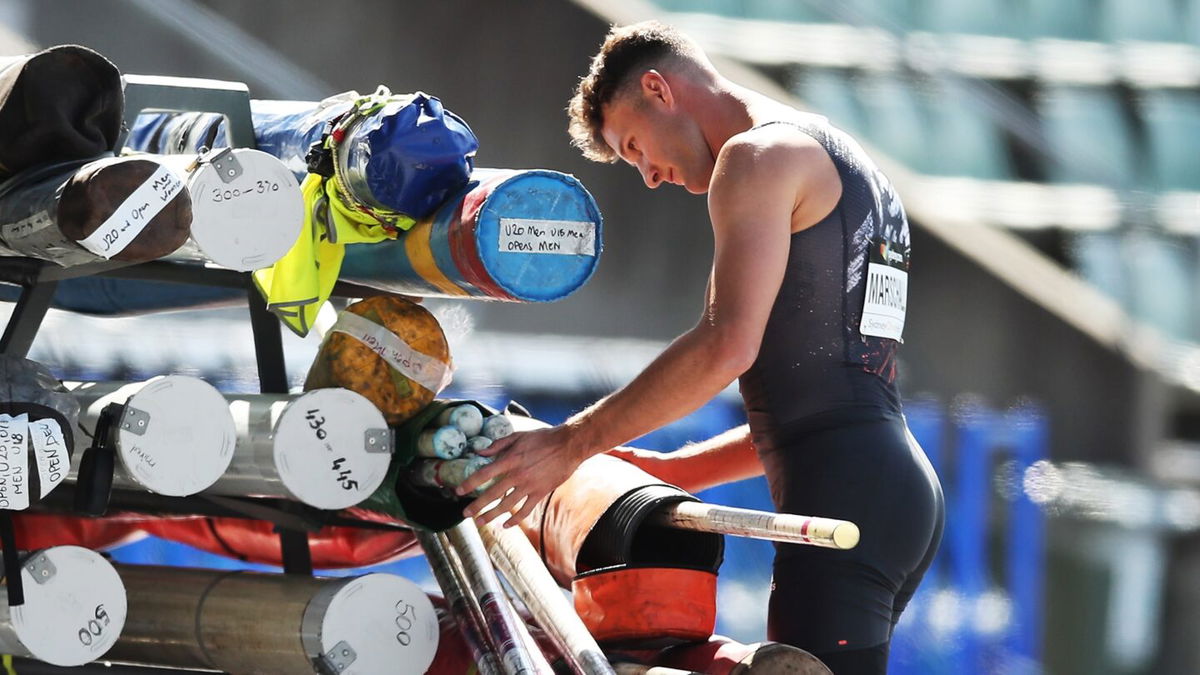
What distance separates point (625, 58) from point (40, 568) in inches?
39.7

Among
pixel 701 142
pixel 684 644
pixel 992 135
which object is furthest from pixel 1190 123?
pixel 684 644

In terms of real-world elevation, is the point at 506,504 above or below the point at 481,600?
above

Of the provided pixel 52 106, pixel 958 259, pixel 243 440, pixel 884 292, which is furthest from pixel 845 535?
pixel 958 259

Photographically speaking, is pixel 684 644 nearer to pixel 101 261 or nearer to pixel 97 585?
pixel 97 585

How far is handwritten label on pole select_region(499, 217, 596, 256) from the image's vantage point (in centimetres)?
173

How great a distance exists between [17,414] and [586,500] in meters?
0.66

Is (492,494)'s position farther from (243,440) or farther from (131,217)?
(131,217)

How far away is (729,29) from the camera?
6.29 m

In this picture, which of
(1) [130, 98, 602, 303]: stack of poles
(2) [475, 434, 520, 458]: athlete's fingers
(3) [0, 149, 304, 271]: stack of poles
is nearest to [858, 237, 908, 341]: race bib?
(1) [130, 98, 602, 303]: stack of poles

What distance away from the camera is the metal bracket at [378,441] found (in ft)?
5.75

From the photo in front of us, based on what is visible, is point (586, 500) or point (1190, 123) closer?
point (586, 500)

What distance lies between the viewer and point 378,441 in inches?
69.2

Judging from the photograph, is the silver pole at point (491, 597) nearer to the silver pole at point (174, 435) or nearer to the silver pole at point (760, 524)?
the silver pole at point (760, 524)

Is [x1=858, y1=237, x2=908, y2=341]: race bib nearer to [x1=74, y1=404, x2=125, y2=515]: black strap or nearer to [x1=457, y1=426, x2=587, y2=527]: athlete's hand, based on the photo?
[x1=457, y1=426, x2=587, y2=527]: athlete's hand
